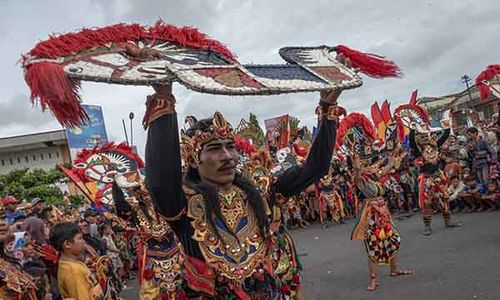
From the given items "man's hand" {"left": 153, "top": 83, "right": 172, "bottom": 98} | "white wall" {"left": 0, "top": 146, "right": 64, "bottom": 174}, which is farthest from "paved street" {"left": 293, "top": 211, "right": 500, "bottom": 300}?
"white wall" {"left": 0, "top": 146, "right": 64, "bottom": 174}

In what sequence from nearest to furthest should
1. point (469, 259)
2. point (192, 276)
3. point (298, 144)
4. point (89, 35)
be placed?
point (89, 35) < point (192, 276) < point (469, 259) < point (298, 144)

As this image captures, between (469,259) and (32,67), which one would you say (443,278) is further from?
(32,67)

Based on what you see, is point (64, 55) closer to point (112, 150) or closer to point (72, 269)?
point (72, 269)

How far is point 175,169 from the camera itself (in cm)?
214

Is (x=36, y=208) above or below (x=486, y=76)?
below

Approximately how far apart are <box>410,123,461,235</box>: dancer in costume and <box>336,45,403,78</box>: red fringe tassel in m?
7.45

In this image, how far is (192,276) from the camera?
238cm

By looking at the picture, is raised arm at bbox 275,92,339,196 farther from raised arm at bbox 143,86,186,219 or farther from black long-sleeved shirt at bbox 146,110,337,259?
raised arm at bbox 143,86,186,219

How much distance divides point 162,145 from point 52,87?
1.65ft

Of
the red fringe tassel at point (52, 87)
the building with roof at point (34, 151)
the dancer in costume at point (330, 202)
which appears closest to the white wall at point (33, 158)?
the building with roof at point (34, 151)

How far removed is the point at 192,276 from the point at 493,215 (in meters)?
9.94

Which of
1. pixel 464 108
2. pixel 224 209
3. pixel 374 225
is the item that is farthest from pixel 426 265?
pixel 464 108

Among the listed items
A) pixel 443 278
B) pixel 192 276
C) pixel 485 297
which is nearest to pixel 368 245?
pixel 443 278

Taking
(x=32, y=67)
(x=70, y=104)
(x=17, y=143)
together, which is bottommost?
(x=70, y=104)
